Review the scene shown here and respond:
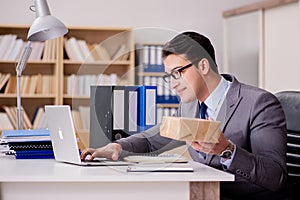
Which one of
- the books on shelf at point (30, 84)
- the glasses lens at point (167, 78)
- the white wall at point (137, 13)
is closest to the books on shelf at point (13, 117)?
the books on shelf at point (30, 84)

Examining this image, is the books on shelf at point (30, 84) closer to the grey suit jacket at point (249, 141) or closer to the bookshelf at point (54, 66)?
the bookshelf at point (54, 66)

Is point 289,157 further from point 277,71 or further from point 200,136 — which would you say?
point 277,71

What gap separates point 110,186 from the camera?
1841mm

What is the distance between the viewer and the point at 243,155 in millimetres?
2061

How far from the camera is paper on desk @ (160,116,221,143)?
1801 mm

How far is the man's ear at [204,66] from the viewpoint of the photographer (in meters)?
2.23

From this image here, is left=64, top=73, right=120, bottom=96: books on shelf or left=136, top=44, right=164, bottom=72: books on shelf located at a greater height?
left=136, top=44, right=164, bottom=72: books on shelf

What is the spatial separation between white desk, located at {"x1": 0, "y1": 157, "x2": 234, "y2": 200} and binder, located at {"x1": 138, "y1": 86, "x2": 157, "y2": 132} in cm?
29

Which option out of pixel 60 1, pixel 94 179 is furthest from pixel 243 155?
pixel 60 1

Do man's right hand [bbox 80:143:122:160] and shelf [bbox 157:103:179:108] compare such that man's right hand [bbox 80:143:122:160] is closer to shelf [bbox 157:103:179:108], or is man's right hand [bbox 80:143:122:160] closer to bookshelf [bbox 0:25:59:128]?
shelf [bbox 157:103:179:108]

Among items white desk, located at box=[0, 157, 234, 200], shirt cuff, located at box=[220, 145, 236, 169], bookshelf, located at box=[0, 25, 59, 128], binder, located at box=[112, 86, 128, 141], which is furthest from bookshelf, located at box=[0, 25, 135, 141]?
white desk, located at box=[0, 157, 234, 200]

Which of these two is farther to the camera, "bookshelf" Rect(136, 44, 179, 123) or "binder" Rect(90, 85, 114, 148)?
"binder" Rect(90, 85, 114, 148)

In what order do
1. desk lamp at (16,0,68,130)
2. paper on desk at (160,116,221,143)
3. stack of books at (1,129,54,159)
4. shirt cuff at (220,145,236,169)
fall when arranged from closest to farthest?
paper on desk at (160,116,221,143) < shirt cuff at (220,145,236,169) < stack of books at (1,129,54,159) < desk lamp at (16,0,68,130)

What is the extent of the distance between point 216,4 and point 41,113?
77.8 inches
